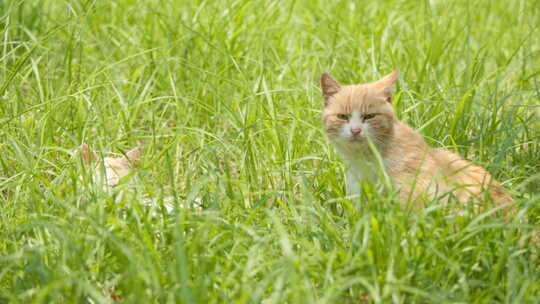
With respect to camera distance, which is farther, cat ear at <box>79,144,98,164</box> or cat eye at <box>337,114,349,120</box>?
cat eye at <box>337,114,349,120</box>

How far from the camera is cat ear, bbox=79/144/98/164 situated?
375 centimetres

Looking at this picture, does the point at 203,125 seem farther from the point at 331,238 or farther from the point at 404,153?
the point at 331,238

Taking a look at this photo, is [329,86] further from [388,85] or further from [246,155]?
[246,155]

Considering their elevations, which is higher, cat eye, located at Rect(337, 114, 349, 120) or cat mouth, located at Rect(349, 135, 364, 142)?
cat eye, located at Rect(337, 114, 349, 120)

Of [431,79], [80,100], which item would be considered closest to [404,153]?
[431,79]

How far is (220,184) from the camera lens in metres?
3.65

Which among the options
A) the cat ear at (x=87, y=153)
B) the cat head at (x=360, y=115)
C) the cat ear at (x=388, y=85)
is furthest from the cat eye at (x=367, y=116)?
the cat ear at (x=87, y=153)

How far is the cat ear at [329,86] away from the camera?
13.2 feet

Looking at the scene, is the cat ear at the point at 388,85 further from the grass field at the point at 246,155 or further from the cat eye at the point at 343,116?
the grass field at the point at 246,155

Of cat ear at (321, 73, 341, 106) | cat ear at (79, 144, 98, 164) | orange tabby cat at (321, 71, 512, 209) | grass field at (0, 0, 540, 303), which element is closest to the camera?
grass field at (0, 0, 540, 303)

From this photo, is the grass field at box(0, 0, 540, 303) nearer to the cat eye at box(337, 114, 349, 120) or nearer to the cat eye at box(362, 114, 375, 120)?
the cat eye at box(337, 114, 349, 120)

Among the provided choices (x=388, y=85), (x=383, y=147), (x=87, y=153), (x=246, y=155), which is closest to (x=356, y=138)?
(x=383, y=147)

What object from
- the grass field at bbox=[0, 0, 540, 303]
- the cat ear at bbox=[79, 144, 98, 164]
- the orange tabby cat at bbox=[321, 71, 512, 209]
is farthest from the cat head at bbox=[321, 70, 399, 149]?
the cat ear at bbox=[79, 144, 98, 164]

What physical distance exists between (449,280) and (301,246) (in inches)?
24.2
